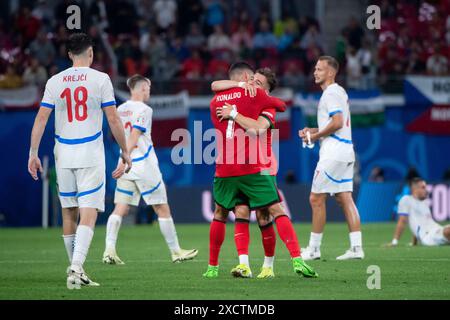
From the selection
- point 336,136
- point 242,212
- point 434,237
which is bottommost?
point 434,237

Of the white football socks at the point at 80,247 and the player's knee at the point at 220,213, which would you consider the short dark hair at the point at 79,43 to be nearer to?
the white football socks at the point at 80,247

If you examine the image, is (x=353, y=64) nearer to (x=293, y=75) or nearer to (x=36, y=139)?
(x=293, y=75)

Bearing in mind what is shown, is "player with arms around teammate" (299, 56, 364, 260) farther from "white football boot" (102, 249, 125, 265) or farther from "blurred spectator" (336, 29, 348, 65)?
"blurred spectator" (336, 29, 348, 65)

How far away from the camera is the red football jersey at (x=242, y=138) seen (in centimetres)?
1072

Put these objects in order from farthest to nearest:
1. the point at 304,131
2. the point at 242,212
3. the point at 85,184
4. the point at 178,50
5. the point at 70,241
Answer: the point at 178,50
the point at 304,131
the point at 242,212
the point at 70,241
the point at 85,184

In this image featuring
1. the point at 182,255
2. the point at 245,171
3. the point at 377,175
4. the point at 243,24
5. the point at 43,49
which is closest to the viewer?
the point at 245,171

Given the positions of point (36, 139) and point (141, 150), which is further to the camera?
point (141, 150)

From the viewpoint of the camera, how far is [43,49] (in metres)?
26.9

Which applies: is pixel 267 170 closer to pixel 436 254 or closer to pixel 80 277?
pixel 80 277

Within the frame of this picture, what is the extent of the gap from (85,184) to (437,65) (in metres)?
19.5

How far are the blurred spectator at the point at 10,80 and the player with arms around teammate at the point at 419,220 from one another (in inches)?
481

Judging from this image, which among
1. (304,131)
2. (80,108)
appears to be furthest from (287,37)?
(80,108)
